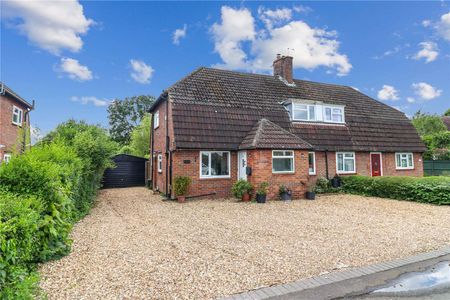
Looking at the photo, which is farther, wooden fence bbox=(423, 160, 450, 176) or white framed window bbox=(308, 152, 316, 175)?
wooden fence bbox=(423, 160, 450, 176)

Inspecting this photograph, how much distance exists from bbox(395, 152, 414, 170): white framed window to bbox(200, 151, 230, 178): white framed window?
40.4ft

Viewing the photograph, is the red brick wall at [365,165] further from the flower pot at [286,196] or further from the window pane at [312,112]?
the flower pot at [286,196]

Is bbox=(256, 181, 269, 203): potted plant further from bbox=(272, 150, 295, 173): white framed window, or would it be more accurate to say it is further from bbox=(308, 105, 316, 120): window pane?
bbox=(308, 105, 316, 120): window pane

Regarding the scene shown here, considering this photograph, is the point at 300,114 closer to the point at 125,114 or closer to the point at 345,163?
the point at 345,163

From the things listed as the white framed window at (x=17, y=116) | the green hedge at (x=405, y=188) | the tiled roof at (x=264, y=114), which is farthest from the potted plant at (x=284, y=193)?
the white framed window at (x=17, y=116)

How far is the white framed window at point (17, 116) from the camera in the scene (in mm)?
17391

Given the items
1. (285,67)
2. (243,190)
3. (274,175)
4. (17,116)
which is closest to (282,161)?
(274,175)

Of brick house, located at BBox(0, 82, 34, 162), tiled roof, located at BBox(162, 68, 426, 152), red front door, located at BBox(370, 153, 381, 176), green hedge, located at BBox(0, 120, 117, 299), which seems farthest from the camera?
red front door, located at BBox(370, 153, 381, 176)

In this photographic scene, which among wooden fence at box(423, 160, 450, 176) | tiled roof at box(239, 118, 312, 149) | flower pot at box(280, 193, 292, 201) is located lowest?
flower pot at box(280, 193, 292, 201)

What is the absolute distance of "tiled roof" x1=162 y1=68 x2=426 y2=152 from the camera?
43.8 ft

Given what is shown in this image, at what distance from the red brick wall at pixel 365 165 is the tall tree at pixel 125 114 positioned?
1635 inches

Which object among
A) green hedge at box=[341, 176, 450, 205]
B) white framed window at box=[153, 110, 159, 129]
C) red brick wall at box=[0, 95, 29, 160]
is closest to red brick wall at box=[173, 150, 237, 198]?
white framed window at box=[153, 110, 159, 129]

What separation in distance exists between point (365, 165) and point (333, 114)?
3883 millimetres

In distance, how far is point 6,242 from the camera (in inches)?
123
